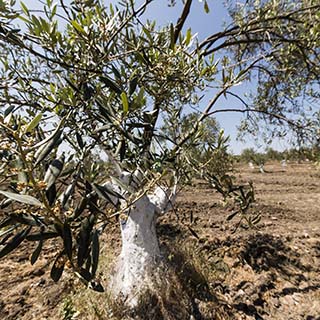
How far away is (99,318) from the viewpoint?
1.95 m

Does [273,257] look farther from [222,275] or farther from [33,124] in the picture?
[33,124]

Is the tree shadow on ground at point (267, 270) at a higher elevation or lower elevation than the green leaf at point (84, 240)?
lower

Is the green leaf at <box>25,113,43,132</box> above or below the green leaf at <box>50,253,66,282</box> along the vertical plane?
above

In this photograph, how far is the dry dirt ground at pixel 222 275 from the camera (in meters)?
2.29

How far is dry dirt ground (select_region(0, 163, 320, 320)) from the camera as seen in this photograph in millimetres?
2293

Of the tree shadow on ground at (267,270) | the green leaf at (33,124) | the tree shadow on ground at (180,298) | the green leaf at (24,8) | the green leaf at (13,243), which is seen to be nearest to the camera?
the green leaf at (33,124)

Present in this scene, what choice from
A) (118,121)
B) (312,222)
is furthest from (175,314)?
(312,222)

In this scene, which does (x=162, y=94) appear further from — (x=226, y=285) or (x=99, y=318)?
(x=226, y=285)

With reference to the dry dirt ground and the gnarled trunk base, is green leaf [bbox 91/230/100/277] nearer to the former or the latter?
the dry dirt ground

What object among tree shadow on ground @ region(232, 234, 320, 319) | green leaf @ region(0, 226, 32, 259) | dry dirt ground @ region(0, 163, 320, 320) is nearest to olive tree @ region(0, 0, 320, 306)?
green leaf @ region(0, 226, 32, 259)

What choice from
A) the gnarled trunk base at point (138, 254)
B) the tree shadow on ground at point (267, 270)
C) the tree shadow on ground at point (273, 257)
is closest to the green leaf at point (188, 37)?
the gnarled trunk base at point (138, 254)

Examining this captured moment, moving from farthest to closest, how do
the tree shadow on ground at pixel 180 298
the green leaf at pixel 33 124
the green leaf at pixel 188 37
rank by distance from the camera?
1. the tree shadow on ground at pixel 180 298
2. the green leaf at pixel 188 37
3. the green leaf at pixel 33 124

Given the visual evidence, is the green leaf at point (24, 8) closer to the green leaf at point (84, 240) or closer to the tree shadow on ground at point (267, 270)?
the green leaf at point (84, 240)

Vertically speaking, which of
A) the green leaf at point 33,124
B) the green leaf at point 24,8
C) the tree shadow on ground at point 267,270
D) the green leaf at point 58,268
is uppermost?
the green leaf at point 24,8
